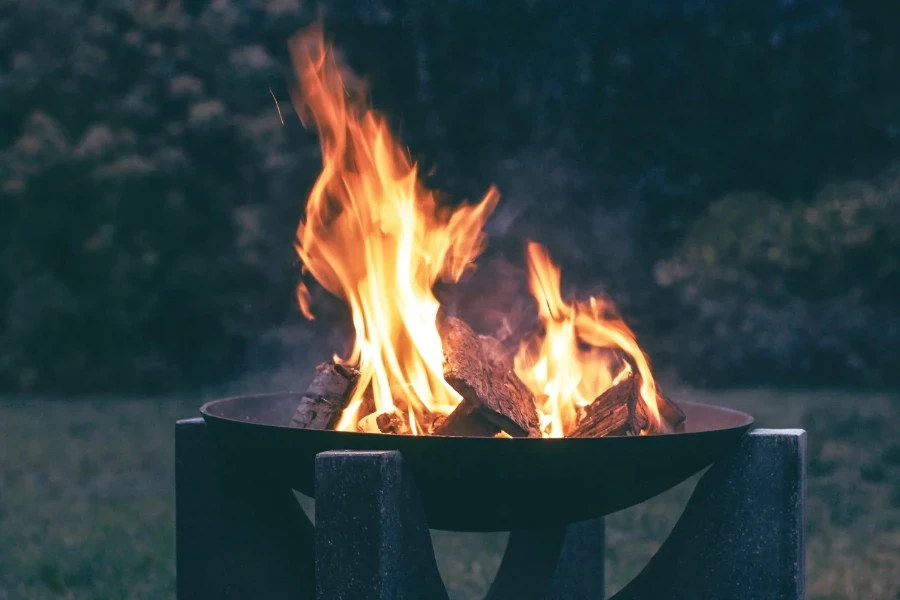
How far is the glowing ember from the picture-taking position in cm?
254

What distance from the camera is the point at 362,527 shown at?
1971 millimetres

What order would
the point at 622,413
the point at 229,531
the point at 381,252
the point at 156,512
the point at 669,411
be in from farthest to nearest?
the point at 156,512, the point at 381,252, the point at 669,411, the point at 229,531, the point at 622,413

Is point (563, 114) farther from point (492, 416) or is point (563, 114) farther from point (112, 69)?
point (492, 416)

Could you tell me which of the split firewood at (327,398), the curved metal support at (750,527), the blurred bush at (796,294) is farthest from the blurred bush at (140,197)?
the curved metal support at (750,527)

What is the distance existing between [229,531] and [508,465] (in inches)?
32.0

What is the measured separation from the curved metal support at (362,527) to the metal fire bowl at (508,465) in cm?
6

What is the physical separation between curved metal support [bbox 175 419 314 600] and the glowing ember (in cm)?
27

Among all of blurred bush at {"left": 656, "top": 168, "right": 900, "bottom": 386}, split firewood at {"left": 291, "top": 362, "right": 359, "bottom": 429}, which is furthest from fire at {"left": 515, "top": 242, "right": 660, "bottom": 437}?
blurred bush at {"left": 656, "top": 168, "right": 900, "bottom": 386}

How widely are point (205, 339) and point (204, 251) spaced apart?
0.82 metres

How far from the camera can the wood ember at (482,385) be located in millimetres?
2275

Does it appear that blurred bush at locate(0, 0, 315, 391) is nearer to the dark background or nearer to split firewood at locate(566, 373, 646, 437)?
the dark background

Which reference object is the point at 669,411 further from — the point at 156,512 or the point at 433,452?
the point at 156,512

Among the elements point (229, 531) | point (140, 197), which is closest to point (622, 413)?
point (229, 531)

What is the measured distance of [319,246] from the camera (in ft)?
9.14
